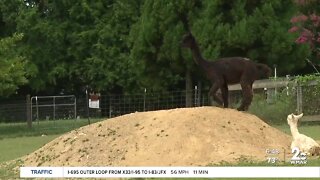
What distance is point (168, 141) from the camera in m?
12.1

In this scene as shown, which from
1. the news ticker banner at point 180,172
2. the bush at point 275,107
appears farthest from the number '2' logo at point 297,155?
the bush at point 275,107

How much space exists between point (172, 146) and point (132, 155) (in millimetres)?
783

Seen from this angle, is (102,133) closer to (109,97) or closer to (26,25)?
(109,97)

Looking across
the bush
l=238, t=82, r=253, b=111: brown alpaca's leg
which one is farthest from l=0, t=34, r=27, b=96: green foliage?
l=238, t=82, r=253, b=111: brown alpaca's leg

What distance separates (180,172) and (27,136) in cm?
1903

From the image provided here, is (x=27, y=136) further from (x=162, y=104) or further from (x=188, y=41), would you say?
(x=188, y=41)

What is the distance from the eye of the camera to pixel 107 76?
36.0 meters

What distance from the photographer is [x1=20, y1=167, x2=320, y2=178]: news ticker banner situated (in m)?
6.61

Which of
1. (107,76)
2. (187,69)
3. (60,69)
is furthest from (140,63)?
(60,69)

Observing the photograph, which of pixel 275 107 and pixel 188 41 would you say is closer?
pixel 188 41

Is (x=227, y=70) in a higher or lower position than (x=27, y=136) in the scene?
higher

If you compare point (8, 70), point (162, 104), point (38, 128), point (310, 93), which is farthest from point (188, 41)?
point (38, 128)

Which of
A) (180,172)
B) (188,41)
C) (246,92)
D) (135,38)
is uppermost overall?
(135,38)

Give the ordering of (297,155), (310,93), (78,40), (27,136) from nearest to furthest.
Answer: (297,155)
(310,93)
(27,136)
(78,40)
